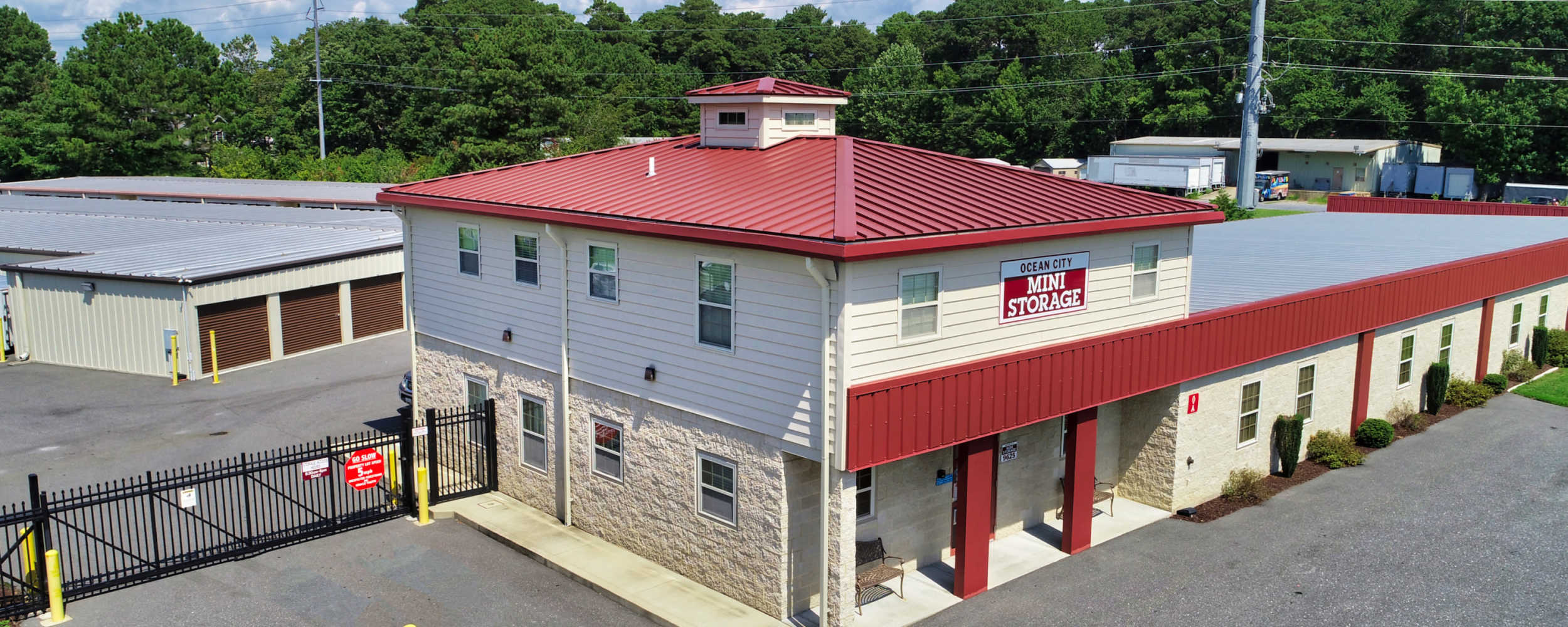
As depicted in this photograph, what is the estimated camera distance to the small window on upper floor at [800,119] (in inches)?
789

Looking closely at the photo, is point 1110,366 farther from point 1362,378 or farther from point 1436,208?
point 1436,208

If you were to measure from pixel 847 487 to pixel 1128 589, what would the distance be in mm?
4873

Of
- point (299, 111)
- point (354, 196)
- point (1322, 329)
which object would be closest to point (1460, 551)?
point (1322, 329)

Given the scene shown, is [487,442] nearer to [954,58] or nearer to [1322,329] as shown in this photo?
[1322,329]

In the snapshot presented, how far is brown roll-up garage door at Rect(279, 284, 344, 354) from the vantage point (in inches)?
1238

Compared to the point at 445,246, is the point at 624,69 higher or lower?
higher

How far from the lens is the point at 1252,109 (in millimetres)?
59531

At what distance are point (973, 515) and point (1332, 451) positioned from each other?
403 inches

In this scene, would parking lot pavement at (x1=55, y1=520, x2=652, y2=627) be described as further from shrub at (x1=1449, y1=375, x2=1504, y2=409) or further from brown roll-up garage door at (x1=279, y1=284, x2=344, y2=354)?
shrub at (x1=1449, y1=375, x2=1504, y2=409)

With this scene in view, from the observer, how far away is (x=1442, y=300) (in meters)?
24.7

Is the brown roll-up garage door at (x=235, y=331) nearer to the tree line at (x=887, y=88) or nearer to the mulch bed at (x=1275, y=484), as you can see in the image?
the mulch bed at (x=1275, y=484)

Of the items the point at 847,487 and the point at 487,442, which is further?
the point at 487,442

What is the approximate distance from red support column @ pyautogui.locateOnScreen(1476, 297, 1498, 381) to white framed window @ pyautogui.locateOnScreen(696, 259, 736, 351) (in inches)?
846

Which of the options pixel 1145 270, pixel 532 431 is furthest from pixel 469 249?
pixel 1145 270
